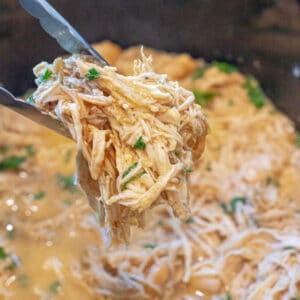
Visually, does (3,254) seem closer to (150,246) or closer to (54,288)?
(54,288)

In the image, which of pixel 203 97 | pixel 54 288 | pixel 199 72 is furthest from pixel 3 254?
pixel 199 72

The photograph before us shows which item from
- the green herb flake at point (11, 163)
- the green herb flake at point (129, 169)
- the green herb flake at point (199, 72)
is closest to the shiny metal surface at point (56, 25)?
the green herb flake at point (129, 169)

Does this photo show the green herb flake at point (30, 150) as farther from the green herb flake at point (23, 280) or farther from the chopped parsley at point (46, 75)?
the chopped parsley at point (46, 75)

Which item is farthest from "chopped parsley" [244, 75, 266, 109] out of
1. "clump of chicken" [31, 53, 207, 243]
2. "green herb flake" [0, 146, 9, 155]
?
"clump of chicken" [31, 53, 207, 243]

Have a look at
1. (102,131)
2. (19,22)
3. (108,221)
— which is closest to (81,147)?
(102,131)

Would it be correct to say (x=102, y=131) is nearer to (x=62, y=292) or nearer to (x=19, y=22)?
(x=62, y=292)
